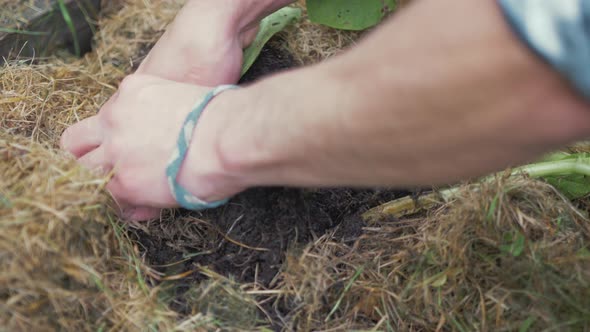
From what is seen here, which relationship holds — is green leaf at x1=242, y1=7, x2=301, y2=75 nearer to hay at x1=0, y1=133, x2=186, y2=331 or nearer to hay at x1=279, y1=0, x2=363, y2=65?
hay at x1=279, y1=0, x2=363, y2=65

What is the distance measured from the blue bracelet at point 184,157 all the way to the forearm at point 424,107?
0.22 meters

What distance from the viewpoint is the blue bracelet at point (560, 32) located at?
25.7 inches

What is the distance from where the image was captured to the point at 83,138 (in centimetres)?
138

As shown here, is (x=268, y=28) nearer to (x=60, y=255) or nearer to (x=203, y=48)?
(x=203, y=48)

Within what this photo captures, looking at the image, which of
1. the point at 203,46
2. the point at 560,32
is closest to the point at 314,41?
the point at 203,46

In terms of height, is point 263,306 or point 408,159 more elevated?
point 408,159

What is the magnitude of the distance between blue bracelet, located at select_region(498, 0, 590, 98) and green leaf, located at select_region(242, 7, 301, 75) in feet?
3.10

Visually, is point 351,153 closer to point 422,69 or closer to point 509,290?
point 422,69

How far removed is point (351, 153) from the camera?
0.86 m

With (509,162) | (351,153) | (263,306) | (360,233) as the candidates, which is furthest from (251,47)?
(509,162)

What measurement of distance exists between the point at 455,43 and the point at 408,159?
174mm

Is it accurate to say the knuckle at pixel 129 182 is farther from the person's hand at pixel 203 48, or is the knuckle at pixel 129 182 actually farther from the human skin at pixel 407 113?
the person's hand at pixel 203 48

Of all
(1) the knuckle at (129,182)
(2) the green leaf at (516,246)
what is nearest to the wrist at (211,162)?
(1) the knuckle at (129,182)

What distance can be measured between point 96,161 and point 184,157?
262 mm
